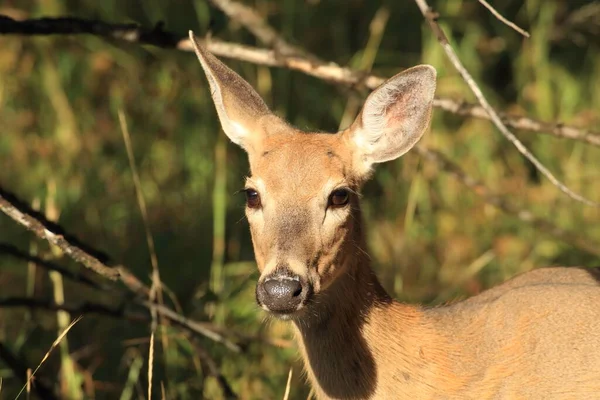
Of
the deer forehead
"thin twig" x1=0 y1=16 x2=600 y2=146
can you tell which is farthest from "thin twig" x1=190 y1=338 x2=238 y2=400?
"thin twig" x1=0 y1=16 x2=600 y2=146

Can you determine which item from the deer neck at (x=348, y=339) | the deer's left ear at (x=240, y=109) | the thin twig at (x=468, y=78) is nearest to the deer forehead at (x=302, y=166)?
the deer's left ear at (x=240, y=109)

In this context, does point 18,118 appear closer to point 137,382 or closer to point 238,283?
point 238,283

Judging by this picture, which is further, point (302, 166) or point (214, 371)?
point (214, 371)

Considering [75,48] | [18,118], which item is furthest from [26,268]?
[75,48]

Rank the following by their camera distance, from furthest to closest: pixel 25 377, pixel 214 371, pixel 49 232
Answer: pixel 214 371
pixel 25 377
pixel 49 232

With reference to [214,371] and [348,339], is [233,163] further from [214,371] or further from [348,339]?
[348,339]

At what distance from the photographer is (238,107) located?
449cm

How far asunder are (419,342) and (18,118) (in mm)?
3838

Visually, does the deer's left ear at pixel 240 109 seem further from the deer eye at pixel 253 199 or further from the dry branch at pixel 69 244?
the dry branch at pixel 69 244

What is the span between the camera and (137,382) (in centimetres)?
495

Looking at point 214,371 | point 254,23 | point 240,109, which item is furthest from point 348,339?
point 254,23

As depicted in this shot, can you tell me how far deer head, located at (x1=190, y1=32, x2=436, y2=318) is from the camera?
375 cm

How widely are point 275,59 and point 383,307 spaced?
40.6 inches

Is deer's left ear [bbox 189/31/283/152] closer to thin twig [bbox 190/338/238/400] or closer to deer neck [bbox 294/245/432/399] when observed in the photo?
deer neck [bbox 294/245/432/399]
